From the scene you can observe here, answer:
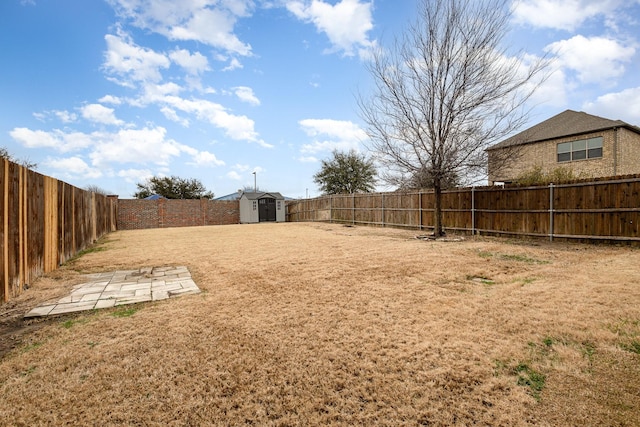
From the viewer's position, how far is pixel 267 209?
25.2m

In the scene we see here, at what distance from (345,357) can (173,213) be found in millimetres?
22861

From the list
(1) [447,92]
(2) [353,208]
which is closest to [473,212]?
(1) [447,92]

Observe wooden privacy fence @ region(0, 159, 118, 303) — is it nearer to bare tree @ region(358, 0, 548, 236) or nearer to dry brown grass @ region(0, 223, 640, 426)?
dry brown grass @ region(0, 223, 640, 426)

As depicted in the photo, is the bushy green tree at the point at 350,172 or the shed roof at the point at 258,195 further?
the bushy green tree at the point at 350,172

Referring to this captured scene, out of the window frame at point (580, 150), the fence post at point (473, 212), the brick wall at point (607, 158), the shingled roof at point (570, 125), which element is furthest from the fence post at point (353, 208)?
the window frame at point (580, 150)

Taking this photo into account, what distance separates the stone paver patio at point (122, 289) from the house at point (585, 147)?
1302 centimetres

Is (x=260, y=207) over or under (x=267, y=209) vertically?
over

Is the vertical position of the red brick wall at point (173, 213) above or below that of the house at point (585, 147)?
below

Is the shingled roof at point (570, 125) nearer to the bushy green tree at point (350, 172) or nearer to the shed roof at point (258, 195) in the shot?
the bushy green tree at point (350, 172)

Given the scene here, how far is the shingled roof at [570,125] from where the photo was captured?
46.8 feet

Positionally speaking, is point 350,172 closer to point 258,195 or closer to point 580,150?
point 258,195

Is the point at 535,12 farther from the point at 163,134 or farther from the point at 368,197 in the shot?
the point at 163,134

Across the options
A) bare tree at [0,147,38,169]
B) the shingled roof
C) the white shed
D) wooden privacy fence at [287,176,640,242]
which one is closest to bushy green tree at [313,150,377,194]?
the white shed

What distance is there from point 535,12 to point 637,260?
6802mm
